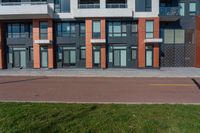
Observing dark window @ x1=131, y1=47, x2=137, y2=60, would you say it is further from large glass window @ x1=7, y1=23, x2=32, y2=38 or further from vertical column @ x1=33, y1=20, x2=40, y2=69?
large glass window @ x1=7, y1=23, x2=32, y2=38

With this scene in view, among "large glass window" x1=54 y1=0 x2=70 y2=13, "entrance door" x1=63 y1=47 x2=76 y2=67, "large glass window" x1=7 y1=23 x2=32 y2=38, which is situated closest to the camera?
"large glass window" x1=54 y1=0 x2=70 y2=13

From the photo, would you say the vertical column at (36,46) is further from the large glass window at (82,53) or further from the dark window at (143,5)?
the dark window at (143,5)

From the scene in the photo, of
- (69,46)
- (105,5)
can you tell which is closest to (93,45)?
(69,46)

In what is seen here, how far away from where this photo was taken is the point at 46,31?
102 ft

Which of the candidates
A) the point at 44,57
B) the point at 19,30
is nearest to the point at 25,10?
the point at 19,30

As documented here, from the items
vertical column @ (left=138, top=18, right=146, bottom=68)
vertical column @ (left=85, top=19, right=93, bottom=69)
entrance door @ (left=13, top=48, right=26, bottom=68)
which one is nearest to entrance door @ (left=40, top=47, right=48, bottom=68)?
entrance door @ (left=13, top=48, right=26, bottom=68)

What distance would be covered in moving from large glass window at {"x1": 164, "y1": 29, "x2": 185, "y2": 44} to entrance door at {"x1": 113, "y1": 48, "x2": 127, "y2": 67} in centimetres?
608

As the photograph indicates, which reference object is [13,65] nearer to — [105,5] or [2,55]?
[2,55]

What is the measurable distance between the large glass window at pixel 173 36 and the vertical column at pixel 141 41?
405 cm

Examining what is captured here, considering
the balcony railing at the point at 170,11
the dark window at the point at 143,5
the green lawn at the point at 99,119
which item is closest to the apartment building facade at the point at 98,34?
the balcony railing at the point at 170,11

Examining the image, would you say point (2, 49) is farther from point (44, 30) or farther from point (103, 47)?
point (103, 47)

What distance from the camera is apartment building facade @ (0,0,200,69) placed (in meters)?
30.3

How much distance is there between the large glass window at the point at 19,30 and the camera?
32.1m

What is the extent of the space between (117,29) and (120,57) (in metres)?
3.60
